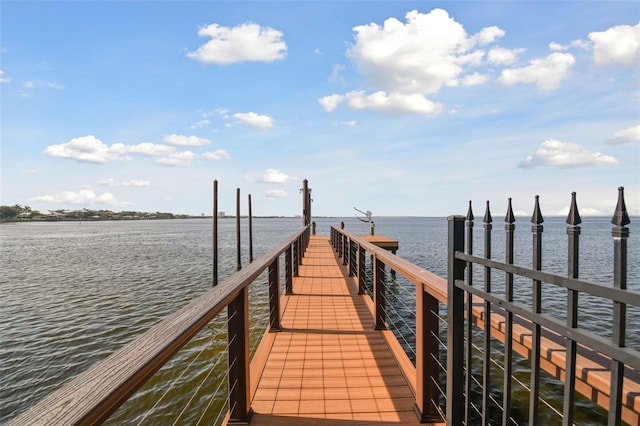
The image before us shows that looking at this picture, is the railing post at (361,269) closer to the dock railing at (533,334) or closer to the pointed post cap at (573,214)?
the dock railing at (533,334)

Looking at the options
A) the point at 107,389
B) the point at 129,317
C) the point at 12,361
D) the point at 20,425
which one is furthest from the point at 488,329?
the point at 129,317

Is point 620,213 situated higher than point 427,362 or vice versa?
point 620,213

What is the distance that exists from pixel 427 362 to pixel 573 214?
5.06 ft

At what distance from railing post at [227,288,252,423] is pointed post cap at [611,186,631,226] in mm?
2000

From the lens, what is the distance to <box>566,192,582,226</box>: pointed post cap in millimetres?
1141

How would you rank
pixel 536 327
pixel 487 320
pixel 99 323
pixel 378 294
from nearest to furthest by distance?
1. pixel 536 327
2. pixel 487 320
3. pixel 378 294
4. pixel 99 323

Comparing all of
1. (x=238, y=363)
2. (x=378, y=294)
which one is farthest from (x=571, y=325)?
(x=378, y=294)

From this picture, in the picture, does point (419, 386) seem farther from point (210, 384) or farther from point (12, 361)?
point (12, 361)

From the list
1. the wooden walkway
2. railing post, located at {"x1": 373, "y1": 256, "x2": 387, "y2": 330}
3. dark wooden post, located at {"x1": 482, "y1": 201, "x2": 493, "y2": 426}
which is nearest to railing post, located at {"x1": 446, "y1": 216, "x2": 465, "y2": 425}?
dark wooden post, located at {"x1": 482, "y1": 201, "x2": 493, "y2": 426}

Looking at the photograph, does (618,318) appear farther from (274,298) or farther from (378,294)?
(274,298)

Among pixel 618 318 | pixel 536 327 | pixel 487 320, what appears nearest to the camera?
pixel 618 318

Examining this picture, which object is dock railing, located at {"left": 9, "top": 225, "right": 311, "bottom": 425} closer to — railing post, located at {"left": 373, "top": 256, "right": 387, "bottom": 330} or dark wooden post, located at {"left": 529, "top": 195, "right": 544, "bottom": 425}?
dark wooden post, located at {"left": 529, "top": 195, "right": 544, "bottom": 425}

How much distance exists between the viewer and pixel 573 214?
116cm

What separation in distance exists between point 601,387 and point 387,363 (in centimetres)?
242
